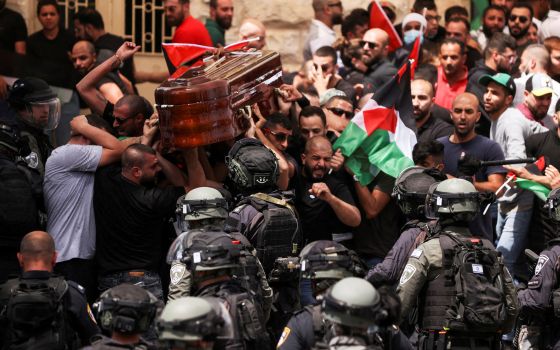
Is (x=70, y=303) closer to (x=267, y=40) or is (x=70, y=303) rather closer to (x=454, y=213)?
(x=454, y=213)

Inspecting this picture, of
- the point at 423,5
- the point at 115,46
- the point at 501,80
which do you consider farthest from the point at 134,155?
the point at 423,5

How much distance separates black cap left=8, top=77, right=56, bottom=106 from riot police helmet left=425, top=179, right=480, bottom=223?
3.34 meters

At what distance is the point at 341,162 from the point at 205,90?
1.84m

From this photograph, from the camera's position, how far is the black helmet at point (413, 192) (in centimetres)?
1063

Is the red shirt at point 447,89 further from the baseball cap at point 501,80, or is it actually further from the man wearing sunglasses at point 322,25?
the man wearing sunglasses at point 322,25

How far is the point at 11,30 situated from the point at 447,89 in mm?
4354

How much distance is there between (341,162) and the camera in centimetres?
1195

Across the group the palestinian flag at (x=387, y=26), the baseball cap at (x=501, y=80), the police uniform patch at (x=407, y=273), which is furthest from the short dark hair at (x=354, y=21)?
the police uniform patch at (x=407, y=273)

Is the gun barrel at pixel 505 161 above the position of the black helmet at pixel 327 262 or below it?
above

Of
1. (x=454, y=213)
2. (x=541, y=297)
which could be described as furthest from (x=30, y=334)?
(x=541, y=297)

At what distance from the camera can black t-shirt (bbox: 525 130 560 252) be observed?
1261 cm

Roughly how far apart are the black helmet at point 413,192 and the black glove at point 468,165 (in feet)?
3.99

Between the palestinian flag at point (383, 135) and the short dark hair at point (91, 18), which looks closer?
the palestinian flag at point (383, 135)

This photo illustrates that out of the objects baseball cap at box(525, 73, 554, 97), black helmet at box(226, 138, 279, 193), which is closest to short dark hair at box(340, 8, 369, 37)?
baseball cap at box(525, 73, 554, 97)
